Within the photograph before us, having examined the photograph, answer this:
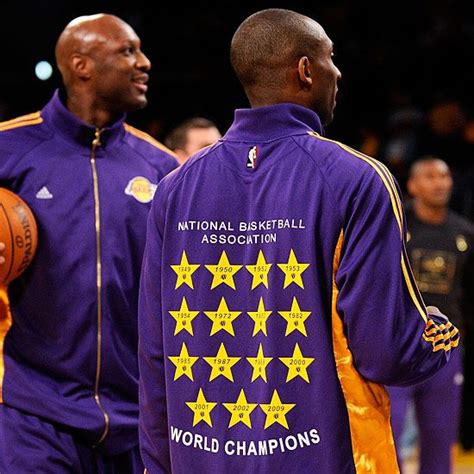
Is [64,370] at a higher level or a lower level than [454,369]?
higher

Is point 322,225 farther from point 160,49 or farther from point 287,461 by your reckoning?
point 160,49

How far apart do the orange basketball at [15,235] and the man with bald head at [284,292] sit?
761 mm

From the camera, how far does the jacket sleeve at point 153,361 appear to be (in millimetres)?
2758

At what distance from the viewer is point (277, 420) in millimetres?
2527

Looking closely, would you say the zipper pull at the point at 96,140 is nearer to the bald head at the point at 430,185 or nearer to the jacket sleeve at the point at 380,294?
the jacket sleeve at the point at 380,294

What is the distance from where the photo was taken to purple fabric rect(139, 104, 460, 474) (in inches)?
97.3

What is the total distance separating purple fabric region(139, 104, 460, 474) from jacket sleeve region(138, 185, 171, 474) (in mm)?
12

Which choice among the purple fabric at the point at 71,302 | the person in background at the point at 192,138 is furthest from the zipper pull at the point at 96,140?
the person in background at the point at 192,138

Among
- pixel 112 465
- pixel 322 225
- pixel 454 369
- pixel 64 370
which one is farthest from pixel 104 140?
pixel 454 369

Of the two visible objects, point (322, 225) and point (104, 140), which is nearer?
point (322, 225)

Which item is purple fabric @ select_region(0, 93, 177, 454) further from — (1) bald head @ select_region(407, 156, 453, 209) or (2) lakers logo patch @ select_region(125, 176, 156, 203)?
(1) bald head @ select_region(407, 156, 453, 209)

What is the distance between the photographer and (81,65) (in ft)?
12.7

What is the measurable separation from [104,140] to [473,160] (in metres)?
5.53

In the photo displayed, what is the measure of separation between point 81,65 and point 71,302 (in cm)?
87
